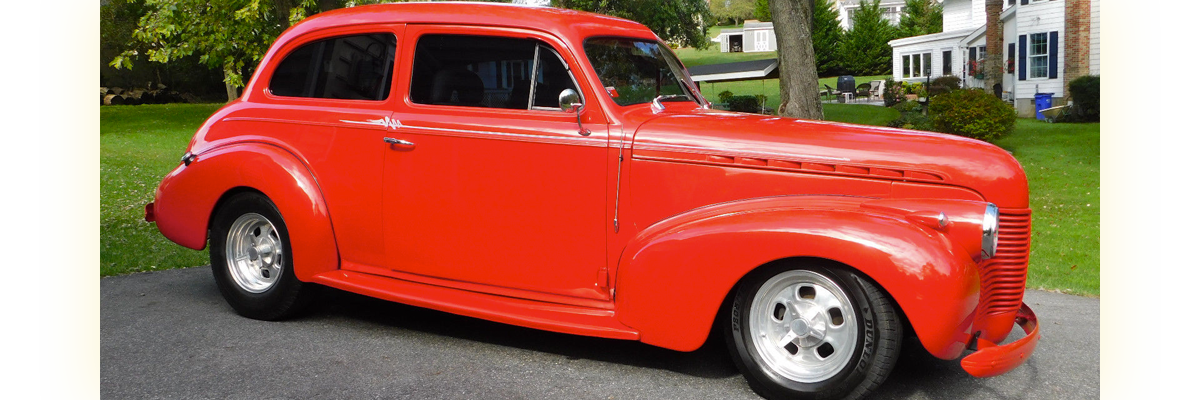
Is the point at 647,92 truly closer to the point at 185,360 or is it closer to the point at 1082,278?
the point at 185,360

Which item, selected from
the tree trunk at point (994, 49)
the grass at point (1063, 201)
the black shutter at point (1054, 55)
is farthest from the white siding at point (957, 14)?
the grass at point (1063, 201)

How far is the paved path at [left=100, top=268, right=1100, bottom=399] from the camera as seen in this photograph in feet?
14.3

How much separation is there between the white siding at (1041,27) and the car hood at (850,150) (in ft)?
91.2

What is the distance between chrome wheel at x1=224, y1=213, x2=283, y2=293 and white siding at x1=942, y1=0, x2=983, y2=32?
4415cm

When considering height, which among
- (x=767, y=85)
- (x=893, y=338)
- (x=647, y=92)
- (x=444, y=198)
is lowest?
(x=893, y=338)

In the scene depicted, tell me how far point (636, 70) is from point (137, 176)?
13.1 m

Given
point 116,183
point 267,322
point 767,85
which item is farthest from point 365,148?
point 767,85

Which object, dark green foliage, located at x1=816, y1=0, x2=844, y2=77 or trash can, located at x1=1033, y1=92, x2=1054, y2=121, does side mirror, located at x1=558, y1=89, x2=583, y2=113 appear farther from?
dark green foliage, located at x1=816, y1=0, x2=844, y2=77

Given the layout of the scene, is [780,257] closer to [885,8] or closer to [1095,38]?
[1095,38]

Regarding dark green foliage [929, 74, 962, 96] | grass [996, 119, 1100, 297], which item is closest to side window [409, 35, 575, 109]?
grass [996, 119, 1100, 297]

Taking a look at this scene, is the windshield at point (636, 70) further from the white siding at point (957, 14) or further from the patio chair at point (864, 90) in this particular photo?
the white siding at point (957, 14)

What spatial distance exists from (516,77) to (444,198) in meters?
0.77

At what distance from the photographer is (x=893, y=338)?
3973 mm

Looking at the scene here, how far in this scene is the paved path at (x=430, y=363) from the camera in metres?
4.35
